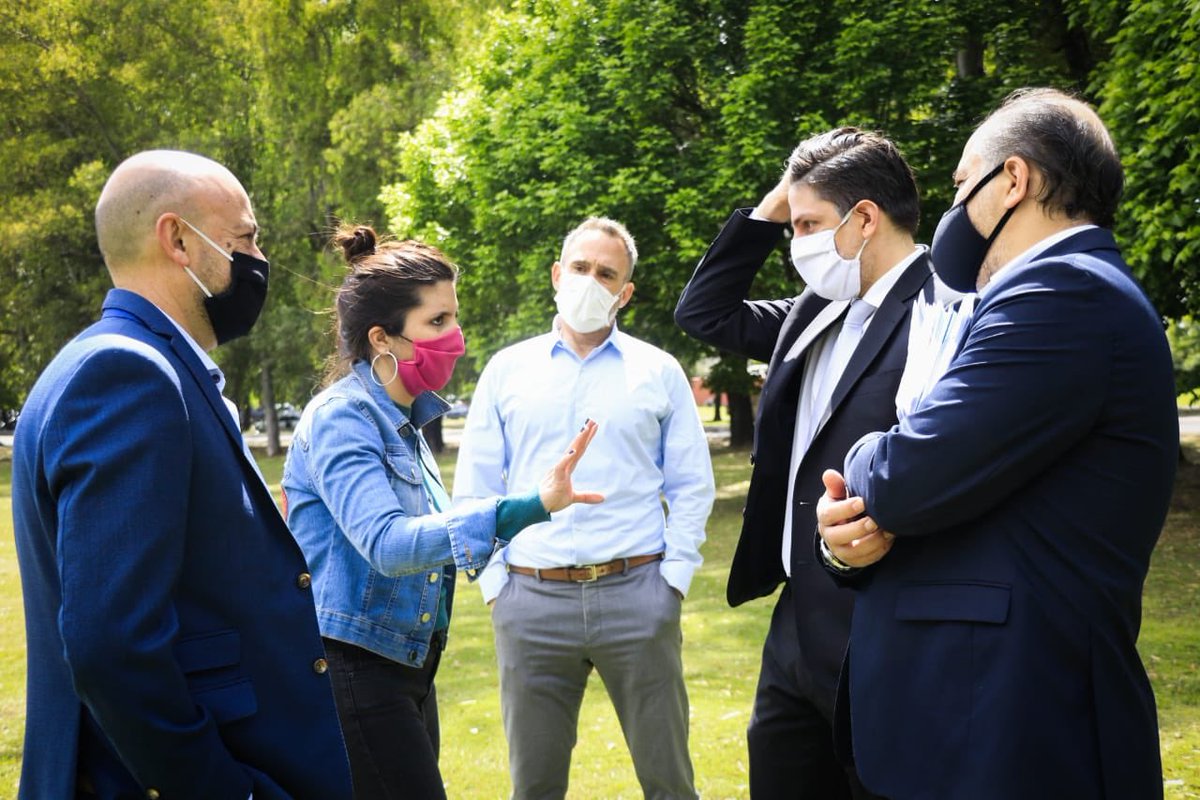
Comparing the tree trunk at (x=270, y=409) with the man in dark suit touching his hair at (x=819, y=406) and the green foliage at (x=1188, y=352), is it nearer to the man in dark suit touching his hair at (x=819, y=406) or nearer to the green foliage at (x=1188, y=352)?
the green foliage at (x=1188, y=352)

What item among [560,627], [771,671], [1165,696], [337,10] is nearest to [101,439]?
[771,671]

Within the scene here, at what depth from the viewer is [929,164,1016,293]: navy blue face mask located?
2639 millimetres

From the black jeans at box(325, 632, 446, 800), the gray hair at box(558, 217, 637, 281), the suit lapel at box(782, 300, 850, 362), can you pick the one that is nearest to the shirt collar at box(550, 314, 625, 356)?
the gray hair at box(558, 217, 637, 281)

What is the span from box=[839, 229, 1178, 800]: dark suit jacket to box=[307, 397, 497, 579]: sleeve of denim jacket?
1.26 m

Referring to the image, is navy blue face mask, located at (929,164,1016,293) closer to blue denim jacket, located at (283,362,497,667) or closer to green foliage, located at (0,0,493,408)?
blue denim jacket, located at (283,362,497,667)

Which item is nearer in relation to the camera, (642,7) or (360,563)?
(360,563)

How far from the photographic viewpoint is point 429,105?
98.7 ft

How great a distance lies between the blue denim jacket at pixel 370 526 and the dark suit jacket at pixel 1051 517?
4.40 feet

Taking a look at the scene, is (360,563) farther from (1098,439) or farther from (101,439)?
(1098,439)

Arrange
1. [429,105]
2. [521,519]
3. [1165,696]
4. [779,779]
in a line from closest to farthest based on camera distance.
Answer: [521,519], [779,779], [1165,696], [429,105]

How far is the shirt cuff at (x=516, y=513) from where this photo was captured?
3163 mm

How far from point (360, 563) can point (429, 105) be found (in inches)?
1120

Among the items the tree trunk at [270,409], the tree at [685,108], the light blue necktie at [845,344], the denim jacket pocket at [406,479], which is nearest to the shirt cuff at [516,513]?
the denim jacket pocket at [406,479]

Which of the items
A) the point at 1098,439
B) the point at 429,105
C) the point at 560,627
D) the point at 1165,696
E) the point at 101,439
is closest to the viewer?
the point at 101,439
